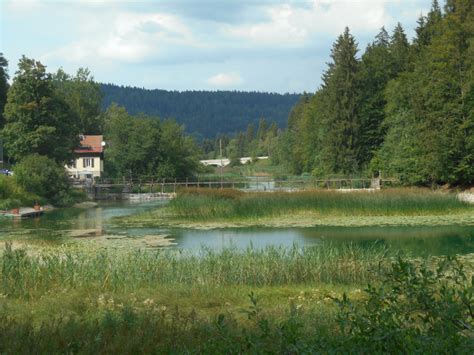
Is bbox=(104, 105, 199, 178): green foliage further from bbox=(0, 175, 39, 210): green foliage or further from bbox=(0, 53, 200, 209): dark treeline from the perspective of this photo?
bbox=(0, 175, 39, 210): green foliage

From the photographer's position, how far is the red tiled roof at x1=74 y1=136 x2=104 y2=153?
3248 inches

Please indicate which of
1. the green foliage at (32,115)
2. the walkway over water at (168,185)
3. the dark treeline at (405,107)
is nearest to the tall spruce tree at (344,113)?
the dark treeline at (405,107)

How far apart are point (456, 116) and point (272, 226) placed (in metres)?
22.1

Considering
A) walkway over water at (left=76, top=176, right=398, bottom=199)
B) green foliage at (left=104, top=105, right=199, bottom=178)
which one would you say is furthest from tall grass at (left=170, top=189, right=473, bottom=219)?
green foliage at (left=104, top=105, right=199, bottom=178)

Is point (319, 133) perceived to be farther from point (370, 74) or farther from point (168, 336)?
point (168, 336)

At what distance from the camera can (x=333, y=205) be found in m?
35.3

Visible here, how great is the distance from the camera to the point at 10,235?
30.2 metres

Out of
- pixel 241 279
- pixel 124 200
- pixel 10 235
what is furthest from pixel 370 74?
pixel 241 279

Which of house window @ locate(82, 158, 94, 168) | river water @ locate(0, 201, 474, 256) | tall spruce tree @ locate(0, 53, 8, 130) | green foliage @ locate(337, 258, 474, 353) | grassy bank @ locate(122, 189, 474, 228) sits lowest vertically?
river water @ locate(0, 201, 474, 256)

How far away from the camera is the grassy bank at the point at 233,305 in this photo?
19.1 feet

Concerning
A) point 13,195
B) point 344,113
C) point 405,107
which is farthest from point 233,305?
point 344,113

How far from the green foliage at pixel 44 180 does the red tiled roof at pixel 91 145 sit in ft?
81.4

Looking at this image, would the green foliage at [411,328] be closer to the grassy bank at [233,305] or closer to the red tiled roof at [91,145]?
the grassy bank at [233,305]

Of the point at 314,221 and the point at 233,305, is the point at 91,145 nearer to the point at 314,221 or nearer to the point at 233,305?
the point at 314,221
